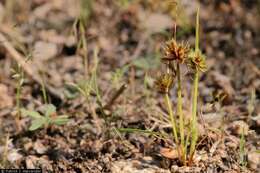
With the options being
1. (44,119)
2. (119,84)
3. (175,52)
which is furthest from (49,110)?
(175,52)

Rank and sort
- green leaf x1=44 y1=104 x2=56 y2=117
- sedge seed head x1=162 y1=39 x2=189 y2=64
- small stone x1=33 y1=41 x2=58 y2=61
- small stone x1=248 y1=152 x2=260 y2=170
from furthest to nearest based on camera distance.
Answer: small stone x1=33 y1=41 x2=58 y2=61, green leaf x1=44 y1=104 x2=56 y2=117, small stone x1=248 y1=152 x2=260 y2=170, sedge seed head x1=162 y1=39 x2=189 y2=64

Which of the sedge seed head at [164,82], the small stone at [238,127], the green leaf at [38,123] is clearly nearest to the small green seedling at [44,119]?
the green leaf at [38,123]

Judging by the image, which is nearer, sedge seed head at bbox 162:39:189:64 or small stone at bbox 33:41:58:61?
sedge seed head at bbox 162:39:189:64

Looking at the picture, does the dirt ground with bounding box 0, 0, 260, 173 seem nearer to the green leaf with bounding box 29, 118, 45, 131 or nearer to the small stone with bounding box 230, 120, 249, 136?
the small stone with bounding box 230, 120, 249, 136

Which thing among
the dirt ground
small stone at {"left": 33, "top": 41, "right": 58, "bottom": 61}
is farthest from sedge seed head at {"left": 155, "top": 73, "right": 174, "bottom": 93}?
small stone at {"left": 33, "top": 41, "right": 58, "bottom": 61}

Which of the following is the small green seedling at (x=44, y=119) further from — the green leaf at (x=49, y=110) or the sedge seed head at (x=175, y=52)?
the sedge seed head at (x=175, y=52)

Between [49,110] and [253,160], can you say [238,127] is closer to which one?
[253,160]
